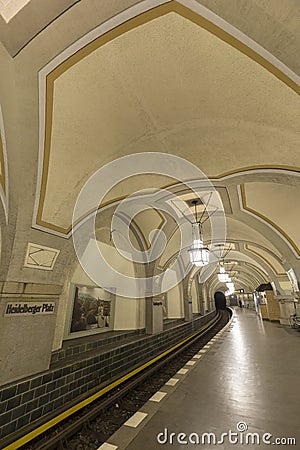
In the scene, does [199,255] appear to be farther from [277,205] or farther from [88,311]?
[88,311]

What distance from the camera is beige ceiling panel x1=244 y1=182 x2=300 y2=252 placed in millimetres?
5219

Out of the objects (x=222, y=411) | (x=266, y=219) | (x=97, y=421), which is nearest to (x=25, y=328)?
(x=97, y=421)

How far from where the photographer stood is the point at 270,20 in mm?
1684

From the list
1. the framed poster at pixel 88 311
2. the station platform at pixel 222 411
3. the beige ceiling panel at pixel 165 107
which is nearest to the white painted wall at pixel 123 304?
the framed poster at pixel 88 311

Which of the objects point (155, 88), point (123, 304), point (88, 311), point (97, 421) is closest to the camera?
point (155, 88)

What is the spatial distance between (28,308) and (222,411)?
10.0 ft

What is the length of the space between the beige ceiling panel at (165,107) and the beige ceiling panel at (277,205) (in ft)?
5.75

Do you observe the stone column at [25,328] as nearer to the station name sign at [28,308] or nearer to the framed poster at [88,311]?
the station name sign at [28,308]

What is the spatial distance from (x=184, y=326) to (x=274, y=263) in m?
5.53

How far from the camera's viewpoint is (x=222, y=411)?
290 centimetres

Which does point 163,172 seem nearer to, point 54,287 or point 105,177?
point 105,177

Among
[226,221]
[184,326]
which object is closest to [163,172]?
[226,221]

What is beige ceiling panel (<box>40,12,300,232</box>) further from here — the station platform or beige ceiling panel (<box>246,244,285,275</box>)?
beige ceiling panel (<box>246,244,285,275</box>)

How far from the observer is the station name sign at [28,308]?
3.12m
